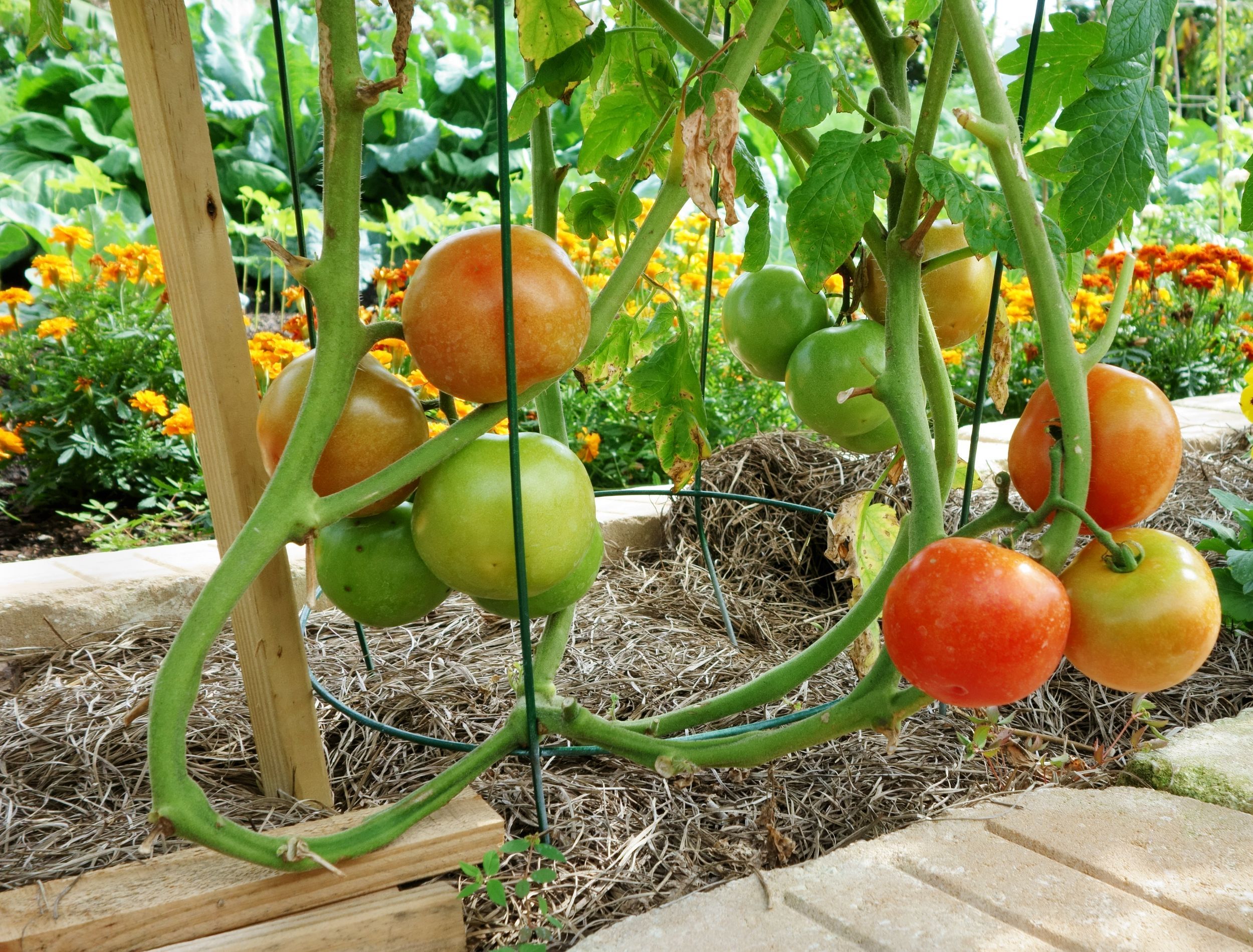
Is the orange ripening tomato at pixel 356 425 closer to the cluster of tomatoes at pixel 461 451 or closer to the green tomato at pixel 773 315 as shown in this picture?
the cluster of tomatoes at pixel 461 451

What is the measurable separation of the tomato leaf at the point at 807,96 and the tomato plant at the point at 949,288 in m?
0.22

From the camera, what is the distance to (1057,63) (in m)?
0.88

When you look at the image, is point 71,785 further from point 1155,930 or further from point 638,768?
point 1155,930

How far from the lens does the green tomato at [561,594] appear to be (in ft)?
2.87

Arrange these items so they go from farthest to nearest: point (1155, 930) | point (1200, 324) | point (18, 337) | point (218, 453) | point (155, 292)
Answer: point (1200, 324) < point (155, 292) < point (18, 337) < point (218, 453) < point (1155, 930)

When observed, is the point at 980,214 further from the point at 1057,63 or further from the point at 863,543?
the point at 863,543

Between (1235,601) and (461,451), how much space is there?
1463mm

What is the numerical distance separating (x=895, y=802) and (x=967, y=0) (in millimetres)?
824

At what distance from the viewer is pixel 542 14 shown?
91cm

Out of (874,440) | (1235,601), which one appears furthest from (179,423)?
(1235,601)

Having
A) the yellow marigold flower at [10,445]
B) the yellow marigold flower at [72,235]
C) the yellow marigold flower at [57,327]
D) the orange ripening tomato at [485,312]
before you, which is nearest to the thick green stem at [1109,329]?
the orange ripening tomato at [485,312]

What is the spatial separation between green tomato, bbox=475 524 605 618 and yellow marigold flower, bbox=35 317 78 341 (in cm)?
220

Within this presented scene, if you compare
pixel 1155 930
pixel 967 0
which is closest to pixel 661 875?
pixel 1155 930

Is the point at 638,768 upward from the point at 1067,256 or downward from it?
downward
